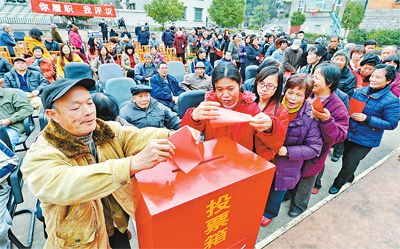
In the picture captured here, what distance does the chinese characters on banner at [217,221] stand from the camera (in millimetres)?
848

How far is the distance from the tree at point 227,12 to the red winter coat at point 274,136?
→ 28832 mm

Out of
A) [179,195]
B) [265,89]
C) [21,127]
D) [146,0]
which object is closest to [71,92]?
[179,195]

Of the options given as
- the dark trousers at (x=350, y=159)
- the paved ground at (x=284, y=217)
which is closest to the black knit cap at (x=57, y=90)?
the paved ground at (x=284, y=217)

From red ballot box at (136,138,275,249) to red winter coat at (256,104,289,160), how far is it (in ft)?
1.12

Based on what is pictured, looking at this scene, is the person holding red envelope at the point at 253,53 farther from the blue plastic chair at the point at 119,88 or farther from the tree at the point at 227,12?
the tree at the point at 227,12

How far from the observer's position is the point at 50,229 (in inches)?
40.0

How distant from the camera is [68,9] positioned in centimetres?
1230

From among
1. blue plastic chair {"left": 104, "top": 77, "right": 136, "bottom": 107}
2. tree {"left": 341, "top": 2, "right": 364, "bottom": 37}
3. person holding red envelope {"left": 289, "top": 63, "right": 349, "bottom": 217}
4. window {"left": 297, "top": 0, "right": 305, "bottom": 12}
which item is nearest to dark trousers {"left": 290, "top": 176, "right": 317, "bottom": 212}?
person holding red envelope {"left": 289, "top": 63, "right": 349, "bottom": 217}

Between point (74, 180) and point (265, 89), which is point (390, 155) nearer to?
point (265, 89)

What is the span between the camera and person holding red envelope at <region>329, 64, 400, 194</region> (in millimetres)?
2391

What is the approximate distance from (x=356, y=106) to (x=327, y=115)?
1.14 meters

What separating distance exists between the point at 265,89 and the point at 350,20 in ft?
91.5

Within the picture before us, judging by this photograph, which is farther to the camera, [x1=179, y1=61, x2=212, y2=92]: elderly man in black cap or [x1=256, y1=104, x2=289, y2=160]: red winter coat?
[x1=179, y1=61, x2=212, y2=92]: elderly man in black cap

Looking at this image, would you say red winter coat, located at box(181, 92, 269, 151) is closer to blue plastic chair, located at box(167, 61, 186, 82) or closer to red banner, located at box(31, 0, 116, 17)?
blue plastic chair, located at box(167, 61, 186, 82)
